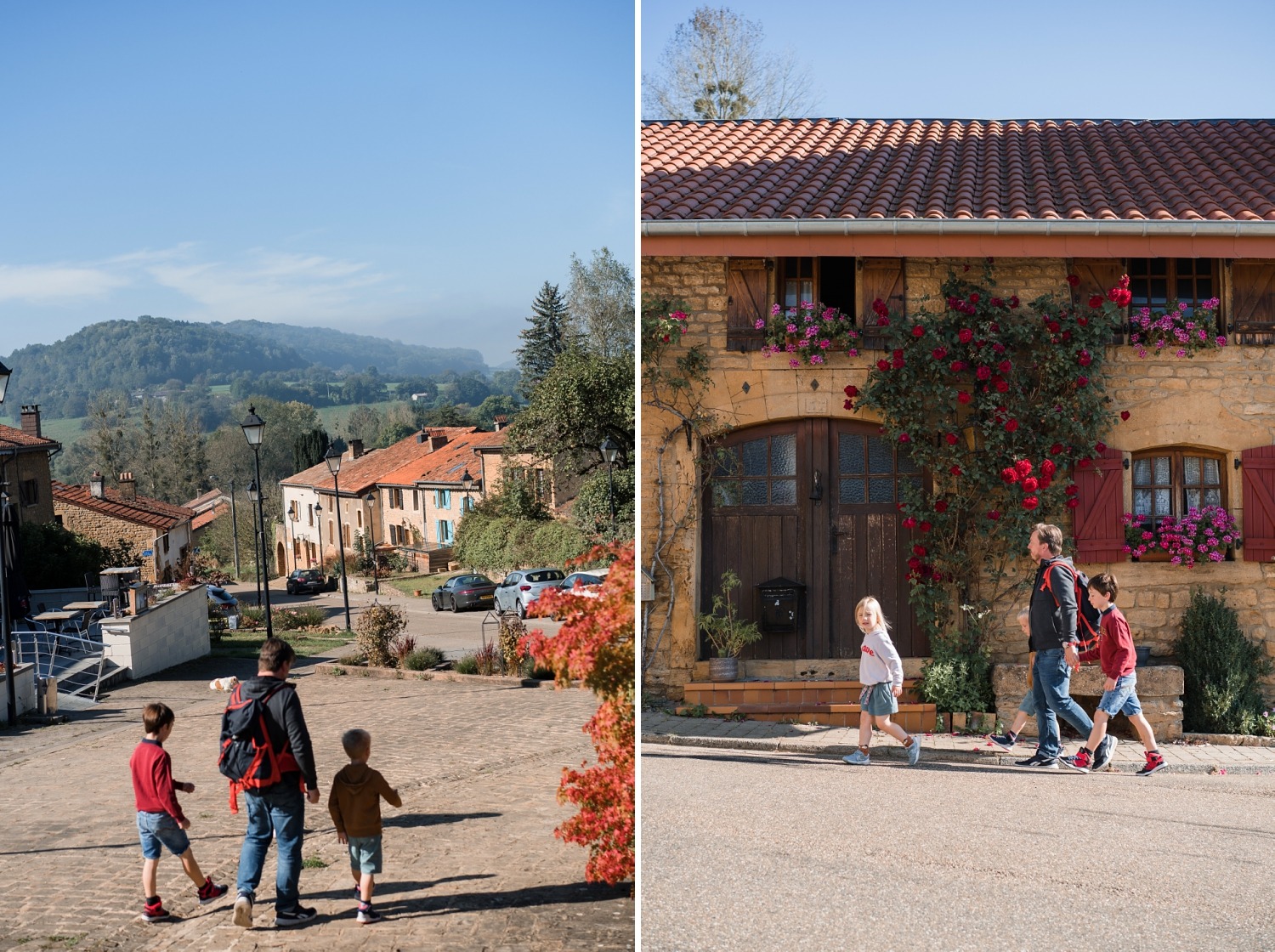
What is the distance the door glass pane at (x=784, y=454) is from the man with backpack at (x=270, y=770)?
294cm

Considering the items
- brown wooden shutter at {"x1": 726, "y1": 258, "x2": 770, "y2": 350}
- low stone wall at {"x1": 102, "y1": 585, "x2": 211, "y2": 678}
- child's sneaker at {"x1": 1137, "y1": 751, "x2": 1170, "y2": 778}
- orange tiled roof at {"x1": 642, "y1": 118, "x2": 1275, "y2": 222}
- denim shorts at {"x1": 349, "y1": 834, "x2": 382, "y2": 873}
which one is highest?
orange tiled roof at {"x1": 642, "y1": 118, "x2": 1275, "y2": 222}

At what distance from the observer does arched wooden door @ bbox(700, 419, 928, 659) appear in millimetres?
5148

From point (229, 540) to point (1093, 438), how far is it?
15.1ft

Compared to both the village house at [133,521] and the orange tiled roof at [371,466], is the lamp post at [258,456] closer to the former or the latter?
the orange tiled roof at [371,466]

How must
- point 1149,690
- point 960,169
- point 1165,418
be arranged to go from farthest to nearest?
point 960,169 → point 1165,418 → point 1149,690

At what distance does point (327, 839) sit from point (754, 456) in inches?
107

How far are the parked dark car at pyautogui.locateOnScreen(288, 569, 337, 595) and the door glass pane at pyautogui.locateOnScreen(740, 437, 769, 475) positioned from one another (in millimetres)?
2145

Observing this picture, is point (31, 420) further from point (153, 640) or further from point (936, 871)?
point (936, 871)

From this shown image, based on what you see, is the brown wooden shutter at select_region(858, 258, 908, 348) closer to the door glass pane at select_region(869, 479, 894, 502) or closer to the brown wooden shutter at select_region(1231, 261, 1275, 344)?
the door glass pane at select_region(869, 479, 894, 502)

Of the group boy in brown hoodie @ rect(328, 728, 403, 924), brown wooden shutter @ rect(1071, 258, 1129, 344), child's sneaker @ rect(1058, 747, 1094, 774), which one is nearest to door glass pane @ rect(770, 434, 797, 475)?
child's sneaker @ rect(1058, 747, 1094, 774)

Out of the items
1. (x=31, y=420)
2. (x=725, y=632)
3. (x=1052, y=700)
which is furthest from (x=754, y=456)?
(x=31, y=420)

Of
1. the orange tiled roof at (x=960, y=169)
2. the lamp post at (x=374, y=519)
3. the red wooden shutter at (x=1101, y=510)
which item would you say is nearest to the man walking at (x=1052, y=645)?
the red wooden shutter at (x=1101, y=510)

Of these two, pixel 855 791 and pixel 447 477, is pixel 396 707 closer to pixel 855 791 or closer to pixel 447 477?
pixel 447 477

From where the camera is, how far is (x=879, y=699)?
475 cm
